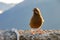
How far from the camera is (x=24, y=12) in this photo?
7.64 feet

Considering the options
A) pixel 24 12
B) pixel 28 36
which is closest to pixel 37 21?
pixel 28 36

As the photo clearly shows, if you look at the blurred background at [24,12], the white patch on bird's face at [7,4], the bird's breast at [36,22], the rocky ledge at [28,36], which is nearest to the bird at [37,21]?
the bird's breast at [36,22]

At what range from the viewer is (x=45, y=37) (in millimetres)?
1180

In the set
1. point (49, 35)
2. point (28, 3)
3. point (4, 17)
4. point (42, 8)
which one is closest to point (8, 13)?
point (4, 17)

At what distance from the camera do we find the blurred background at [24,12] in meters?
2.27

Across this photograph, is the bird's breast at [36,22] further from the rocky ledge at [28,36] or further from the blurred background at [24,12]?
the blurred background at [24,12]

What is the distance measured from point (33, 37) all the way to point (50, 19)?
1139mm

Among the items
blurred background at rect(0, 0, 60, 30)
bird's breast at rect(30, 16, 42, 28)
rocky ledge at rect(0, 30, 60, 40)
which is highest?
blurred background at rect(0, 0, 60, 30)

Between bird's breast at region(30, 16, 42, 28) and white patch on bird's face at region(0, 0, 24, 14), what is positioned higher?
white patch on bird's face at region(0, 0, 24, 14)

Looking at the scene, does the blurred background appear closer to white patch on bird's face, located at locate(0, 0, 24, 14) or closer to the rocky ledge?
white patch on bird's face, located at locate(0, 0, 24, 14)

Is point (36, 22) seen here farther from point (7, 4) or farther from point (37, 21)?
point (7, 4)

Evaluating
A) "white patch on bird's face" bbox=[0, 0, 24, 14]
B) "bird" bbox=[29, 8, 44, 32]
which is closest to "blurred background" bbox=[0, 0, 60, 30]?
"white patch on bird's face" bbox=[0, 0, 24, 14]

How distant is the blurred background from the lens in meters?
2.27

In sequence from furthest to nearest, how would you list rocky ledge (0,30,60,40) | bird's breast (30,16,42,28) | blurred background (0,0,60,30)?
blurred background (0,0,60,30) → bird's breast (30,16,42,28) → rocky ledge (0,30,60,40)
